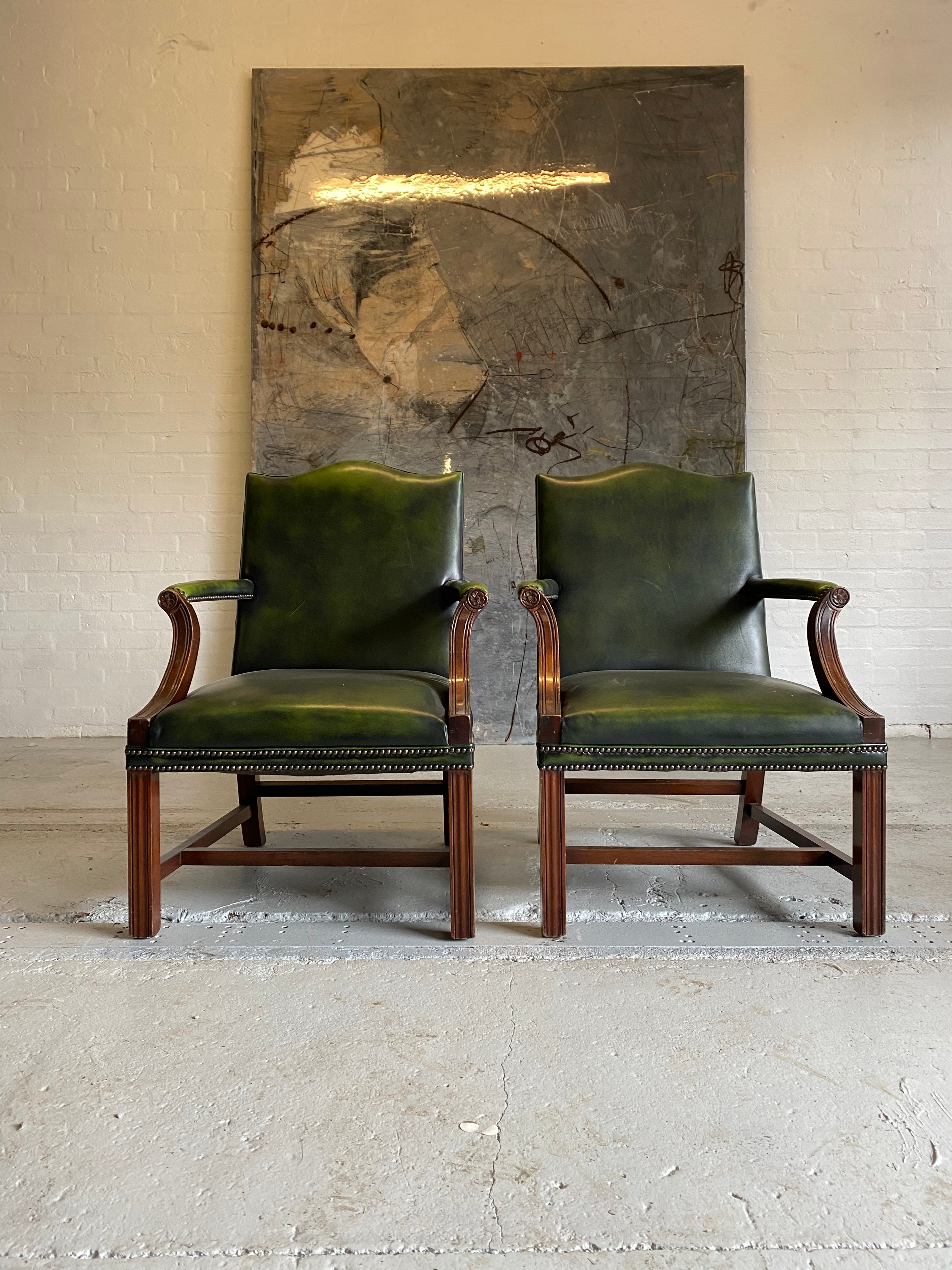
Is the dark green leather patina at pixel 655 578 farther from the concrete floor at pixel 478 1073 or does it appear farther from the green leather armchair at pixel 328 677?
the concrete floor at pixel 478 1073

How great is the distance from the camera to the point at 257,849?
1.97m

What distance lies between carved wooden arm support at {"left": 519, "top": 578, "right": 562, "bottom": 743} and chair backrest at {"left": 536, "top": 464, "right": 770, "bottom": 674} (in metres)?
0.27

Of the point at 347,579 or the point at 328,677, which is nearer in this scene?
the point at 328,677

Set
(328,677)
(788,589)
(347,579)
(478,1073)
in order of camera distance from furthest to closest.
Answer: (347,579), (788,589), (328,677), (478,1073)

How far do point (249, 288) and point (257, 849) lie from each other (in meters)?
2.90

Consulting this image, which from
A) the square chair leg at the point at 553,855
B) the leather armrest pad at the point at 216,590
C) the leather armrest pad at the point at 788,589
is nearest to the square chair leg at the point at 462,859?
the square chair leg at the point at 553,855

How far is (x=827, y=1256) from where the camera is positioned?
3.18ft

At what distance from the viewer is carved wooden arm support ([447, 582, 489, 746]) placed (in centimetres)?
179

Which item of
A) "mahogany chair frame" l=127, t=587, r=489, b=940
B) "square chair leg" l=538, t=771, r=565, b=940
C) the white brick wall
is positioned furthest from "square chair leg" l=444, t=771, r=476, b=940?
the white brick wall

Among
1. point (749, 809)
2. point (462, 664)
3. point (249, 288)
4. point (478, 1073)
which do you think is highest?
point (249, 288)

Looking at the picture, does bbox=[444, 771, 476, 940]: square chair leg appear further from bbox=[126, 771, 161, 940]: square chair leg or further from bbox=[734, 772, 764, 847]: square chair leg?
bbox=[734, 772, 764, 847]: square chair leg

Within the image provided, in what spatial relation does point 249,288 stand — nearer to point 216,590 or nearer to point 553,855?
point 216,590

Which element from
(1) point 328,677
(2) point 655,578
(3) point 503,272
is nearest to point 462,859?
(1) point 328,677

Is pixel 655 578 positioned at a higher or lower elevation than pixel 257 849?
higher
